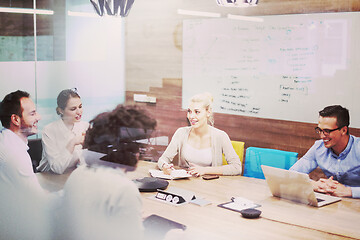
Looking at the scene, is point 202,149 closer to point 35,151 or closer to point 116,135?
point 116,135

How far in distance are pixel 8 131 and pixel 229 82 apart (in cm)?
223

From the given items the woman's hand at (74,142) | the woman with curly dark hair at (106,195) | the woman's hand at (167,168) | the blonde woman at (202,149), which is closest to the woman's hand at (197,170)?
the blonde woman at (202,149)

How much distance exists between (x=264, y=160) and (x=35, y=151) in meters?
1.72

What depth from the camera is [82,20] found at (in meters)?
2.97

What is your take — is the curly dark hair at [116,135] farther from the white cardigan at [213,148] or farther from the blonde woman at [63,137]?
the white cardigan at [213,148]

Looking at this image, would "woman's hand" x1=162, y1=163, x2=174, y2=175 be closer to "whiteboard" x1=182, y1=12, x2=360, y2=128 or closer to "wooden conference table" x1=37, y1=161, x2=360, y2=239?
"wooden conference table" x1=37, y1=161, x2=360, y2=239

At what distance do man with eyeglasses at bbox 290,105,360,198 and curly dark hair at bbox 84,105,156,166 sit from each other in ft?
4.16

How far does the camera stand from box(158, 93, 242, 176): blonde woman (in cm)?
316

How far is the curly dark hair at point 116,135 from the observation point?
8.13ft

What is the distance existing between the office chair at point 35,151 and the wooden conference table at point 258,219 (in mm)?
94

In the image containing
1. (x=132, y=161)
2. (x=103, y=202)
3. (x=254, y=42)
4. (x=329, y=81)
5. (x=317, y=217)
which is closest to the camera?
(x=103, y=202)

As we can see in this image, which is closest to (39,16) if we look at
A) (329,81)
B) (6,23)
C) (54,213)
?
(6,23)

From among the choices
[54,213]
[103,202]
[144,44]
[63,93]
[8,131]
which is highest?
[144,44]

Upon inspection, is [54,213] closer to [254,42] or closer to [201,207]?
[201,207]
